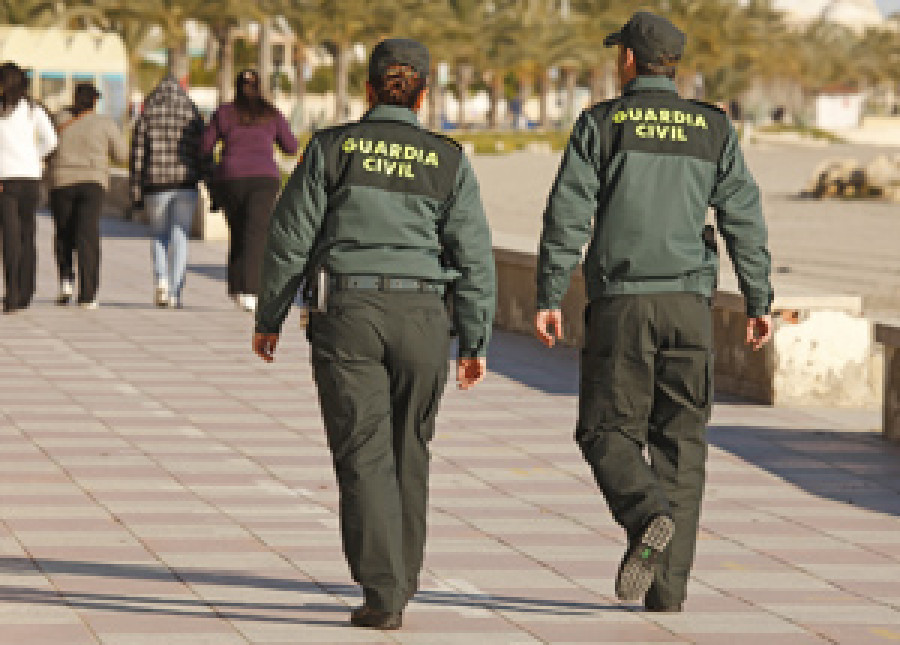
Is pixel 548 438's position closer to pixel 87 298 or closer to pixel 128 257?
pixel 87 298

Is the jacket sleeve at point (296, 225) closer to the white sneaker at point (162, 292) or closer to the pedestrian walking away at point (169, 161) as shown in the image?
the pedestrian walking away at point (169, 161)

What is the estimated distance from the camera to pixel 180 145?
15.2 meters

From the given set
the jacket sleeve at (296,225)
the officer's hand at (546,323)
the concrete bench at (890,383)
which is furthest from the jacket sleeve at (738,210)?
the concrete bench at (890,383)

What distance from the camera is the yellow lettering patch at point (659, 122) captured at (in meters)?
6.08

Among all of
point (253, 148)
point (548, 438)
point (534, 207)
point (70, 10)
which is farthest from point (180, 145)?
point (70, 10)

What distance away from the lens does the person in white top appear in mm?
14758

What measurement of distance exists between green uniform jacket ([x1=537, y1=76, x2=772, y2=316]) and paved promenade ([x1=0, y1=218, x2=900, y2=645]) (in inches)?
39.8

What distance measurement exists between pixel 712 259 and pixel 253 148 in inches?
357

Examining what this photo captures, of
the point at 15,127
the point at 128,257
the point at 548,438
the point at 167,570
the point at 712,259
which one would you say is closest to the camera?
the point at 712,259

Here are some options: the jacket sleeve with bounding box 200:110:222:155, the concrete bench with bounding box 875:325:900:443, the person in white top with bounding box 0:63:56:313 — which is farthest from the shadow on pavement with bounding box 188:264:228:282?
the concrete bench with bounding box 875:325:900:443

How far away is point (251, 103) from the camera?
14.7m

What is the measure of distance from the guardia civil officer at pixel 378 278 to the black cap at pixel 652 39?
2.27 feet

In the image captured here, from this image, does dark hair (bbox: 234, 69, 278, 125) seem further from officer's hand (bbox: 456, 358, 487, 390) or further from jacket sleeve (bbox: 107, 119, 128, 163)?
officer's hand (bbox: 456, 358, 487, 390)

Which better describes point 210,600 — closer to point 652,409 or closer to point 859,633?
point 652,409
